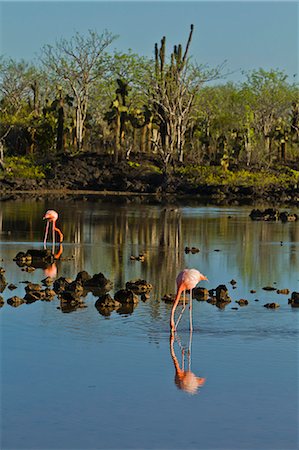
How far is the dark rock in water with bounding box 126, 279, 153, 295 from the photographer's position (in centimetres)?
1967

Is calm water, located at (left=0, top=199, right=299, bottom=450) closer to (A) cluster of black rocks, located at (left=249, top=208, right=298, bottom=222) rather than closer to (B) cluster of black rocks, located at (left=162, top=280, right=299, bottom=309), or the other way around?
(B) cluster of black rocks, located at (left=162, top=280, right=299, bottom=309)

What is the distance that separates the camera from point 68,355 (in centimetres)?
1388

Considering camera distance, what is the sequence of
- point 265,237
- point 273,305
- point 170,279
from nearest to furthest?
point 273,305
point 170,279
point 265,237

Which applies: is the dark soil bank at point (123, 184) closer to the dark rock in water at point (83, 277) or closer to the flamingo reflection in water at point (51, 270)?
the flamingo reflection in water at point (51, 270)

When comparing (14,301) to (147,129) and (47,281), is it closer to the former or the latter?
(47,281)

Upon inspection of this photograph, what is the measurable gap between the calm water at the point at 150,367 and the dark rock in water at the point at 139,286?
0.44 meters

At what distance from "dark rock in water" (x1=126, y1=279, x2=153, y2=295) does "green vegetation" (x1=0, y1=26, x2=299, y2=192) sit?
49.8 m

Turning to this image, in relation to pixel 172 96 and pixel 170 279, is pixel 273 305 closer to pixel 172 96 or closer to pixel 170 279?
pixel 170 279

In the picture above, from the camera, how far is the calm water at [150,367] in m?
10.4

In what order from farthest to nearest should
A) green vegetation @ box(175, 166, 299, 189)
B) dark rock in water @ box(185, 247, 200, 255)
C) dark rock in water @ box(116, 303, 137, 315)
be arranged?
1. green vegetation @ box(175, 166, 299, 189)
2. dark rock in water @ box(185, 247, 200, 255)
3. dark rock in water @ box(116, 303, 137, 315)

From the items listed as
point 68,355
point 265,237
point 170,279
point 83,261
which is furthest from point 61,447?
point 265,237

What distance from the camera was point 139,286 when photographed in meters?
19.8

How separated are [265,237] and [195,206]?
20355mm

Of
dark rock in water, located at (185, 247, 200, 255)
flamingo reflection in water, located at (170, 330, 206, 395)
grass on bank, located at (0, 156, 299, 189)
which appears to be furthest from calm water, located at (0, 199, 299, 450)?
grass on bank, located at (0, 156, 299, 189)
